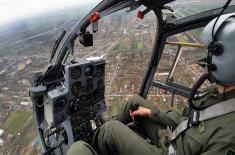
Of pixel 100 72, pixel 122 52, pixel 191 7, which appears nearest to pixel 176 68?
pixel 191 7

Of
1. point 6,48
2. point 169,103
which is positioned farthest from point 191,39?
point 6,48

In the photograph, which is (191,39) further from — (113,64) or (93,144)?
(113,64)

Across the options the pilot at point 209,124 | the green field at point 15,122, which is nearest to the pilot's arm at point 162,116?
the pilot at point 209,124

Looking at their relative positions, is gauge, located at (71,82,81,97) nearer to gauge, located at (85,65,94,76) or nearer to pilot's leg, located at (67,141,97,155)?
gauge, located at (85,65,94,76)

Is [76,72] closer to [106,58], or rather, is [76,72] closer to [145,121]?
[145,121]

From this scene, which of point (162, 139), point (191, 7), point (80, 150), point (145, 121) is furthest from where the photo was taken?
point (191, 7)

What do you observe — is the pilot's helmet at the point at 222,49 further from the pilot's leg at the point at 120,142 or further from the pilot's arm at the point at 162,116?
the pilot's arm at the point at 162,116
